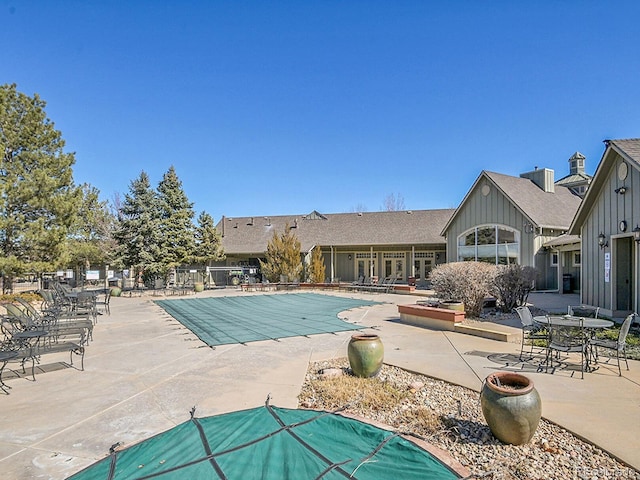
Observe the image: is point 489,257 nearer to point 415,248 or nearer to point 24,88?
point 415,248

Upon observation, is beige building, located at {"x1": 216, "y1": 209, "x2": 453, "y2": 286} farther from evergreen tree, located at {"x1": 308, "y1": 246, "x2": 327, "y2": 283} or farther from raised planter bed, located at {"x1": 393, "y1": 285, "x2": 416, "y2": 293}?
raised planter bed, located at {"x1": 393, "y1": 285, "x2": 416, "y2": 293}

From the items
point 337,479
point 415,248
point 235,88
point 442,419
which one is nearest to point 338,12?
Answer: point 235,88

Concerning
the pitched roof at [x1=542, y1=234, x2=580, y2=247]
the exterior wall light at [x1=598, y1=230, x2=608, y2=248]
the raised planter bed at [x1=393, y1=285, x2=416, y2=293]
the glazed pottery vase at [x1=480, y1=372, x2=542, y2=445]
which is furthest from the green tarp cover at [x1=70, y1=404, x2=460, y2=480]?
the raised planter bed at [x1=393, y1=285, x2=416, y2=293]

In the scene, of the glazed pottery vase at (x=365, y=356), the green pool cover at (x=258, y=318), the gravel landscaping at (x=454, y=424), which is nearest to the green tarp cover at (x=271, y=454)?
the gravel landscaping at (x=454, y=424)

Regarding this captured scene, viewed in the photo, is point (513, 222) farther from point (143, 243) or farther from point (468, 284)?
point (143, 243)

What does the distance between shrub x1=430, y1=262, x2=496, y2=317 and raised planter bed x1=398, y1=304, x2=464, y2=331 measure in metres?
0.95

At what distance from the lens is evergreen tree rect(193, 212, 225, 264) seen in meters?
28.5

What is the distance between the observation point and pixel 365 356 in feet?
19.8

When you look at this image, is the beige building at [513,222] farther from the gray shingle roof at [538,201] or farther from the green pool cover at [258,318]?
the green pool cover at [258,318]

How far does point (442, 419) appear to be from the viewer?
4.48 meters

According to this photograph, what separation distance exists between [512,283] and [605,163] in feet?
14.4

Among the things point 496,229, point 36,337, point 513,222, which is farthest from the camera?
point 496,229

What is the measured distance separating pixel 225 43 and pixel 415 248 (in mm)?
20054

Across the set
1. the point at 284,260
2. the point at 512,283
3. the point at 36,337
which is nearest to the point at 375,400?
the point at 36,337
